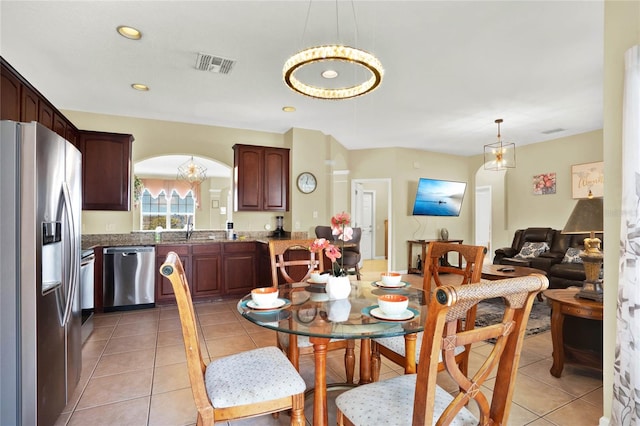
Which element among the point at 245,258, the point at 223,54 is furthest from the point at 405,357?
the point at 245,258

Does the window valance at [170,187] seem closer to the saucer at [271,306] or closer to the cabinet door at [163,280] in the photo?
the cabinet door at [163,280]

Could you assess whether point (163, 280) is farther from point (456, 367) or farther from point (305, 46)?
point (456, 367)

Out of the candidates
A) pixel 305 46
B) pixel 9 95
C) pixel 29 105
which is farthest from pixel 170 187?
pixel 305 46

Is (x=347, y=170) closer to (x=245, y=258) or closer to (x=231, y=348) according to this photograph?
(x=245, y=258)

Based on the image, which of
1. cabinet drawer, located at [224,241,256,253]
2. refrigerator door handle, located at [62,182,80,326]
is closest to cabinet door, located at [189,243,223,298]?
cabinet drawer, located at [224,241,256,253]

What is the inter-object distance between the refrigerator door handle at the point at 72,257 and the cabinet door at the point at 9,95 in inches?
50.9

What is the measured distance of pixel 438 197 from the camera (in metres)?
7.08

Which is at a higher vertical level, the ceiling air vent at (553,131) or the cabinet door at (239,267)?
the ceiling air vent at (553,131)

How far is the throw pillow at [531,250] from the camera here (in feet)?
17.9

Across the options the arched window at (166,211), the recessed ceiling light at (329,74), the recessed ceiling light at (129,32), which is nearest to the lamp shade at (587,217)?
the recessed ceiling light at (329,74)

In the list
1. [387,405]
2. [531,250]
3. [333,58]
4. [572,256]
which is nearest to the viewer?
[387,405]

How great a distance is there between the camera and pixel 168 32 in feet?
8.59

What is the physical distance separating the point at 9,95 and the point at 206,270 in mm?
2772

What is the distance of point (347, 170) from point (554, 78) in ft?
12.8
